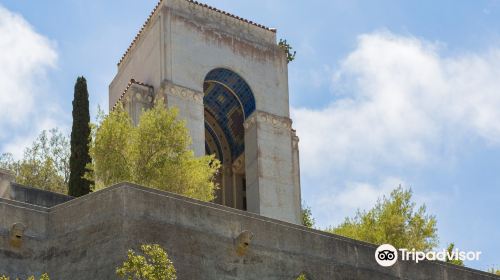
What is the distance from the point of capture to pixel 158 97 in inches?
1761

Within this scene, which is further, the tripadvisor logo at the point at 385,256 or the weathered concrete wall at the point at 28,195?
the weathered concrete wall at the point at 28,195

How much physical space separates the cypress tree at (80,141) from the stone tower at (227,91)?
10.7ft

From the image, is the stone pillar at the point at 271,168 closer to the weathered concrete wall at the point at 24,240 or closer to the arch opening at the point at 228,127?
the arch opening at the point at 228,127

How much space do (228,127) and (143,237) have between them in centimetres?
2393

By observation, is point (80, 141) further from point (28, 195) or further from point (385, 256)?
point (385, 256)

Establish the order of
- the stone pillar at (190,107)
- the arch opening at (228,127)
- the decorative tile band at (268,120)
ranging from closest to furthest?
the stone pillar at (190,107), the decorative tile band at (268,120), the arch opening at (228,127)

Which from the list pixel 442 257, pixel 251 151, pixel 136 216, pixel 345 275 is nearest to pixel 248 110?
pixel 251 151

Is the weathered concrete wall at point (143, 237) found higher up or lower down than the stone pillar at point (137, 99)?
lower down

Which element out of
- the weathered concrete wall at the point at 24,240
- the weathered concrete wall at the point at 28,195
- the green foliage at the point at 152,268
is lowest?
the green foliage at the point at 152,268

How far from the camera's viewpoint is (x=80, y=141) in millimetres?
40844

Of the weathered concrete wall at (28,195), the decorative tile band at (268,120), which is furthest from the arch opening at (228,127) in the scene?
the weathered concrete wall at (28,195)

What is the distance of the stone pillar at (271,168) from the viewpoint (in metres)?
45.2

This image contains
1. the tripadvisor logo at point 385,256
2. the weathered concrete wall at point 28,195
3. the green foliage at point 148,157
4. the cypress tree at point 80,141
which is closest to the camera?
the tripadvisor logo at point 385,256

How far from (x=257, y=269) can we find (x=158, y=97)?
18.2m
